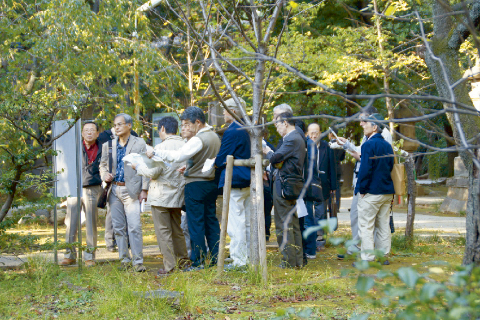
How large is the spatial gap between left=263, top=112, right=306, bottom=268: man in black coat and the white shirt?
0.88 m

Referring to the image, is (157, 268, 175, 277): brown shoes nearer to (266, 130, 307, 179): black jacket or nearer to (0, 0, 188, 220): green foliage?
(0, 0, 188, 220): green foliage

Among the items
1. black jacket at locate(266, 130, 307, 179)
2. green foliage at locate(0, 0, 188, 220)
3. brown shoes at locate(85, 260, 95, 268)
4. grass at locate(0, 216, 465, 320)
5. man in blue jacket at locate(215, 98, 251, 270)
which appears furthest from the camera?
brown shoes at locate(85, 260, 95, 268)

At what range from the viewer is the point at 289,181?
5.98 metres

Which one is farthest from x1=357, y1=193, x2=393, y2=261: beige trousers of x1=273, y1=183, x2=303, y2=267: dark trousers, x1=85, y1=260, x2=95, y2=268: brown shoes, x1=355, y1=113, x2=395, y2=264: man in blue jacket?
x1=85, y1=260, x2=95, y2=268: brown shoes

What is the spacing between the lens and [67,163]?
6.07m

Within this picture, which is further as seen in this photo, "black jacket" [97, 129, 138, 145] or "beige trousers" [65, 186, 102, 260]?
"black jacket" [97, 129, 138, 145]

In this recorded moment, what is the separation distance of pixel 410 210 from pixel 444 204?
22.1ft

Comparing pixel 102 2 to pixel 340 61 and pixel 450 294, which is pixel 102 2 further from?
pixel 450 294

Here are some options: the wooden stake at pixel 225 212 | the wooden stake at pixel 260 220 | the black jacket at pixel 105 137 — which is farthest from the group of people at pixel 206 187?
the black jacket at pixel 105 137

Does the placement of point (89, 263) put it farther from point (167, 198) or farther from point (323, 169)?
point (323, 169)

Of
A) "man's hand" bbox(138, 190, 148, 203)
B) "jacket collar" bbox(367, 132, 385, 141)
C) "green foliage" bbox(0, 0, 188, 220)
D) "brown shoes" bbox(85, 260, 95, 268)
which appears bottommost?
"brown shoes" bbox(85, 260, 95, 268)

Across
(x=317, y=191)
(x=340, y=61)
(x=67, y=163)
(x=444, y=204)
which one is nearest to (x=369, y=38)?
(x=340, y=61)

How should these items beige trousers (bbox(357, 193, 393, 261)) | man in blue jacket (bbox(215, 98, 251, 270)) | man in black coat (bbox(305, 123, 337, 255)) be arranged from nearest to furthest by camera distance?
man in blue jacket (bbox(215, 98, 251, 270)), beige trousers (bbox(357, 193, 393, 261)), man in black coat (bbox(305, 123, 337, 255))

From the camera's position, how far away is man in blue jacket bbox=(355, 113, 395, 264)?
6371 mm
